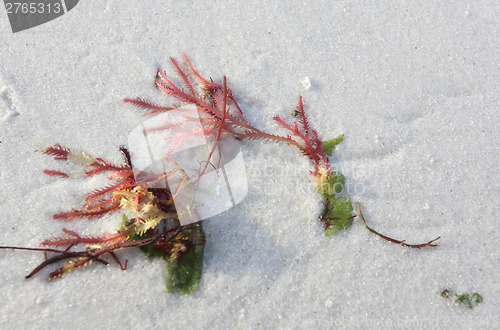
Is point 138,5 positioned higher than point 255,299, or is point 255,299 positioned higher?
point 138,5

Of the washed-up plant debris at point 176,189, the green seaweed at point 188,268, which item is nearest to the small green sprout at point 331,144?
the washed-up plant debris at point 176,189

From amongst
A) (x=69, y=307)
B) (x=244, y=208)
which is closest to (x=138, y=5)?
(x=244, y=208)

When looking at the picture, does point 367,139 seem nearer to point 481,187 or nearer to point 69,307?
point 481,187

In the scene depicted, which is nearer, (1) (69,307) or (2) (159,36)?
(1) (69,307)

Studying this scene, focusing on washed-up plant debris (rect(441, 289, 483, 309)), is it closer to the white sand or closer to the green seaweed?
the white sand

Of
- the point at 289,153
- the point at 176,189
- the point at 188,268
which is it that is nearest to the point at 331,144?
the point at 289,153

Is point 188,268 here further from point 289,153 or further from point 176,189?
point 289,153

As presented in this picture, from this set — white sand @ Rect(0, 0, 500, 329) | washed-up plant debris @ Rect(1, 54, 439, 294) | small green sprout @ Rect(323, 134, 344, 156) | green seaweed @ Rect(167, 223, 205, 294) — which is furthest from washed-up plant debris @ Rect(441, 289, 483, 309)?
green seaweed @ Rect(167, 223, 205, 294)
